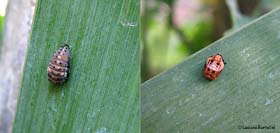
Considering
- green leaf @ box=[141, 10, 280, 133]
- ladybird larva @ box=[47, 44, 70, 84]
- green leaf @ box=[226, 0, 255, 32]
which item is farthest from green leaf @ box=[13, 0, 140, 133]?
green leaf @ box=[226, 0, 255, 32]

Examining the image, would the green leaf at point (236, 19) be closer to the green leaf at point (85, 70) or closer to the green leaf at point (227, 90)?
the green leaf at point (227, 90)

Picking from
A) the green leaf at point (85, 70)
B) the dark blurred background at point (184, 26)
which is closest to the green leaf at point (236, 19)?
the dark blurred background at point (184, 26)

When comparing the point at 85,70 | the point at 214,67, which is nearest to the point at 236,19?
the point at 214,67

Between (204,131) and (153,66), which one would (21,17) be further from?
(153,66)

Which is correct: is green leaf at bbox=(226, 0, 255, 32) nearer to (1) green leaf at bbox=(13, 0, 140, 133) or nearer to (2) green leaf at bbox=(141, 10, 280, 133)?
(2) green leaf at bbox=(141, 10, 280, 133)

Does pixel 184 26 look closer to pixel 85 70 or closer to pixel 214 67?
pixel 214 67

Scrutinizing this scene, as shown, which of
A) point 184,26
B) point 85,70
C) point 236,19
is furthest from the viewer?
point 184,26

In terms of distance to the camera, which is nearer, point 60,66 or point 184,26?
point 60,66
